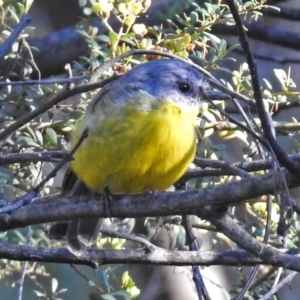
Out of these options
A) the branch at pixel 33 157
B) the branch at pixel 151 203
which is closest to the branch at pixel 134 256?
the branch at pixel 151 203

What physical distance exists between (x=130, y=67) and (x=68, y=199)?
58 centimetres

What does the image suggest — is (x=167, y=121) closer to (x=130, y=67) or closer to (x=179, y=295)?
(x=130, y=67)

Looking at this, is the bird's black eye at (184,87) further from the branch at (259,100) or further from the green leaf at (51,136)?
the branch at (259,100)

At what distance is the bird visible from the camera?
62.7 inches

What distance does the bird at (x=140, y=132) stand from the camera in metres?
1.59

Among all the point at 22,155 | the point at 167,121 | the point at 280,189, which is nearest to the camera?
the point at 280,189

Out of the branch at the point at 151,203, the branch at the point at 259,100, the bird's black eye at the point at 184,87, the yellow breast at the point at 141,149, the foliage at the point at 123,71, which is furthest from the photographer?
the foliage at the point at 123,71

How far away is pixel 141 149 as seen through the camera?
62.5 inches

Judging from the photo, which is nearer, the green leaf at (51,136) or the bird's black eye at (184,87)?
the bird's black eye at (184,87)

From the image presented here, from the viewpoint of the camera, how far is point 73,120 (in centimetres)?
196

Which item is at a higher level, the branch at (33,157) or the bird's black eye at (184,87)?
the branch at (33,157)

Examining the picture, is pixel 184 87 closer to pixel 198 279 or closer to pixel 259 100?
pixel 198 279

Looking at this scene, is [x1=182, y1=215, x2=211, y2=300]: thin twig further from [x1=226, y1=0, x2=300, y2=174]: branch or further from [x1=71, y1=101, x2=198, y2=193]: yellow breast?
[x1=226, y1=0, x2=300, y2=174]: branch

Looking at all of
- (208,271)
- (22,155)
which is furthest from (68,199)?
(208,271)
